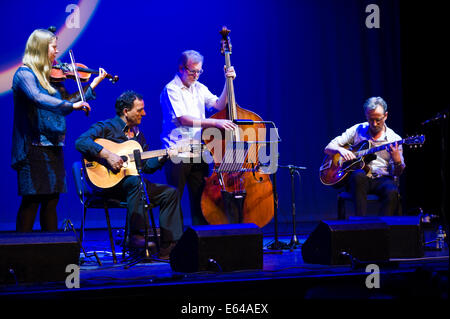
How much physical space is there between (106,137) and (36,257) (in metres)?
1.33

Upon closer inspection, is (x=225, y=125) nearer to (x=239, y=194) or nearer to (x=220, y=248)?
(x=239, y=194)

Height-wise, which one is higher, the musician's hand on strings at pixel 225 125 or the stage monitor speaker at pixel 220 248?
the musician's hand on strings at pixel 225 125

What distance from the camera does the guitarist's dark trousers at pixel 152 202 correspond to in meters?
→ 3.89

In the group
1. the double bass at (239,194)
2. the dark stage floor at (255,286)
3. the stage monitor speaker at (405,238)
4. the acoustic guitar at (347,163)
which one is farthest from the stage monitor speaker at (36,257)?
the acoustic guitar at (347,163)

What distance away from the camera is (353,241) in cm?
331

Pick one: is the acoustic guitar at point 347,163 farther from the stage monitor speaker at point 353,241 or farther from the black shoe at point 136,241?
the black shoe at point 136,241

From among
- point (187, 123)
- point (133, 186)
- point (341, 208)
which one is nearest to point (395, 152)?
point (341, 208)

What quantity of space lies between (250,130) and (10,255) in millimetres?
1973

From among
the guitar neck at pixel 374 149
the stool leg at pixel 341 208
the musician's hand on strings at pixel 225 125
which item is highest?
the musician's hand on strings at pixel 225 125

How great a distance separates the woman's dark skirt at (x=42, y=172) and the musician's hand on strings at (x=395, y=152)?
2.60m

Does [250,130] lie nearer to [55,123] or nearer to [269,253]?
[269,253]

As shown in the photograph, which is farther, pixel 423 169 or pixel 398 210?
pixel 423 169
